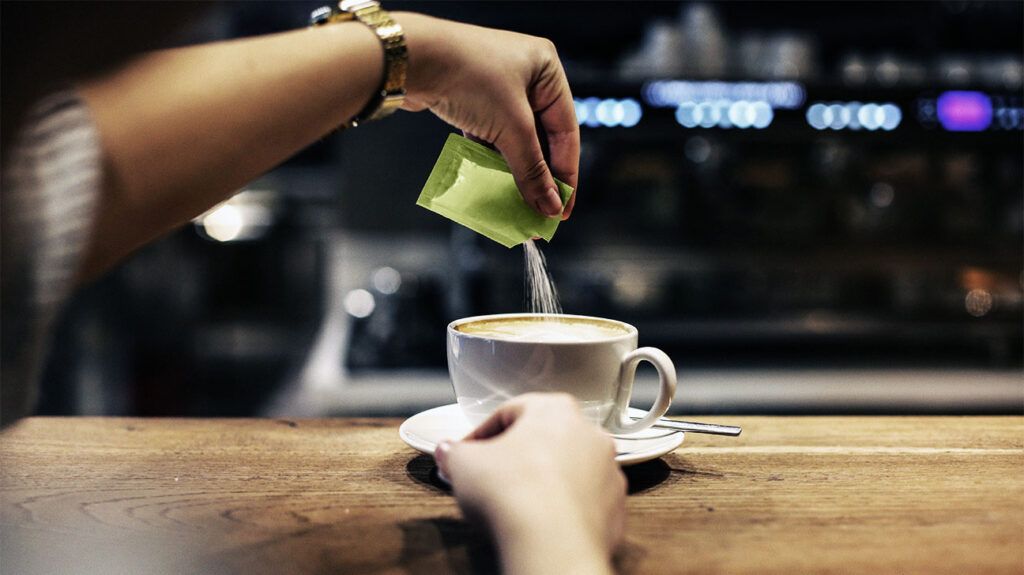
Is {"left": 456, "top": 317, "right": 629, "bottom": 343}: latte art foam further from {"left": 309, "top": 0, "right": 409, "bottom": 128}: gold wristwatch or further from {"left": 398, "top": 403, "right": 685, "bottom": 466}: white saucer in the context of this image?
{"left": 309, "top": 0, "right": 409, "bottom": 128}: gold wristwatch

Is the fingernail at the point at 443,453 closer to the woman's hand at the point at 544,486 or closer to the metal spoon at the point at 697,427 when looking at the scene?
the woman's hand at the point at 544,486

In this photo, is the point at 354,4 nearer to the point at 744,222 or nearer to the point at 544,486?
the point at 544,486

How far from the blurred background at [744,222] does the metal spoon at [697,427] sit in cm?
142

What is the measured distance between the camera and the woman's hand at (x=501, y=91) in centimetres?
77

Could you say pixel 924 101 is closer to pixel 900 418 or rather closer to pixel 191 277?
pixel 900 418

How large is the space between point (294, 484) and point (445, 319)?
1.96 metres

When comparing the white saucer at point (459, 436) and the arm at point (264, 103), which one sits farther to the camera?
the white saucer at point (459, 436)

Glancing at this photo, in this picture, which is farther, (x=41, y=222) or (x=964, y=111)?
(x=964, y=111)

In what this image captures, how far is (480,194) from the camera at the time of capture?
2.83 feet

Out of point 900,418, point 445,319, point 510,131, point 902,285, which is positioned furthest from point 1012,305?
point 510,131

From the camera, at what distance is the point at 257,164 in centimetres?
66

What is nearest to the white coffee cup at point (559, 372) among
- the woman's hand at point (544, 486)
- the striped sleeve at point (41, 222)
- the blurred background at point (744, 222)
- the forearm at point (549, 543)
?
the woman's hand at point (544, 486)

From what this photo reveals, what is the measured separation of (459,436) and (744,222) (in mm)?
2320

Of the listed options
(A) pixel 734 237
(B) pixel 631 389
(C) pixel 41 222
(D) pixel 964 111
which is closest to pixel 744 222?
(A) pixel 734 237
